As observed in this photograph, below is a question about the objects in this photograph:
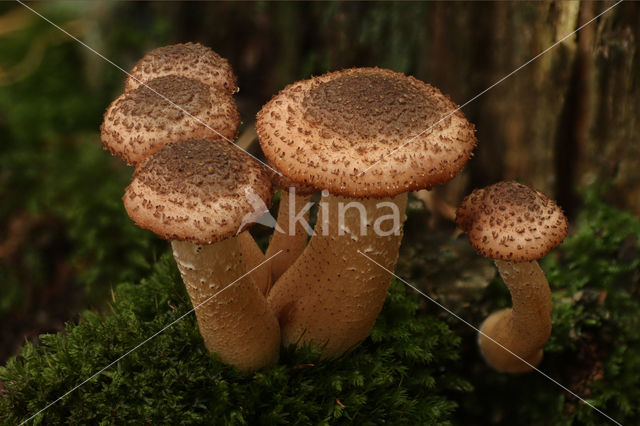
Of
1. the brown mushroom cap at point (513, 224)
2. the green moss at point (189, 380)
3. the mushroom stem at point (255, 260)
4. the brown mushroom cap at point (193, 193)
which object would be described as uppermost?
the brown mushroom cap at point (193, 193)

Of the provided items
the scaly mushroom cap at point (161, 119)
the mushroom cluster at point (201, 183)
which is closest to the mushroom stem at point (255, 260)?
the mushroom cluster at point (201, 183)

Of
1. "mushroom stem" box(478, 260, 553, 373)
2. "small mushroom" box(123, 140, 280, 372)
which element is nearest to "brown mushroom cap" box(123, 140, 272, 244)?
"small mushroom" box(123, 140, 280, 372)

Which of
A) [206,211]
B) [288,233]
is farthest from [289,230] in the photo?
[206,211]

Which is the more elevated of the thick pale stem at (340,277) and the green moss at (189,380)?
the thick pale stem at (340,277)

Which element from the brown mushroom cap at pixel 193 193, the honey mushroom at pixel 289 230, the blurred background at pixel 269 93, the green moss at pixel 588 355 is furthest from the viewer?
the blurred background at pixel 269 93

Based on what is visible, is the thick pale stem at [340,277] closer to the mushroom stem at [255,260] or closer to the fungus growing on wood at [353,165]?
the fungus growing on wood at [353,165]

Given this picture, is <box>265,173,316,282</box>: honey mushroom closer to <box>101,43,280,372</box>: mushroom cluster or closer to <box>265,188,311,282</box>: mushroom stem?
<box>265,188,311,282</box>: mushroom stem
